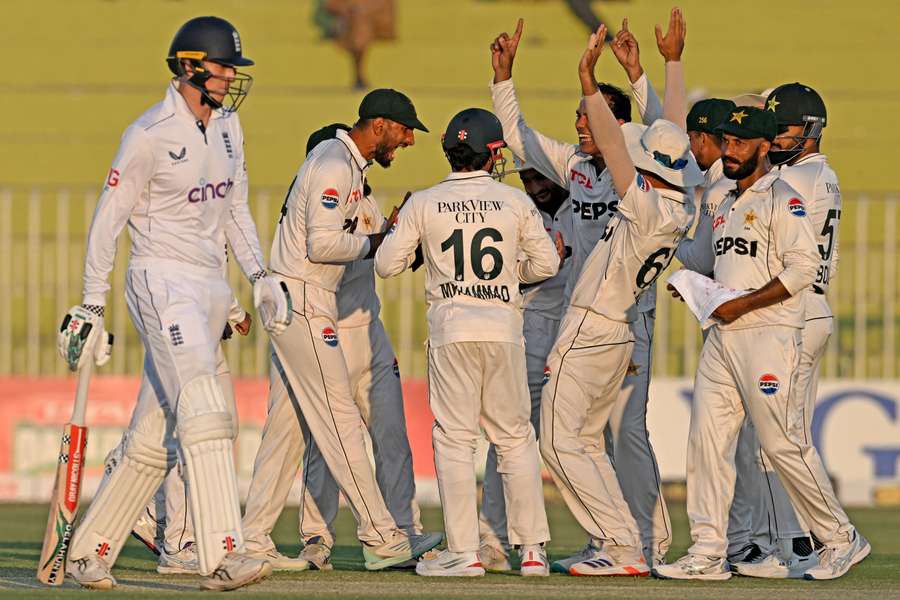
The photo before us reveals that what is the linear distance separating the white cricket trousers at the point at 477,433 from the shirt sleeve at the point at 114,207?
170 centimetres

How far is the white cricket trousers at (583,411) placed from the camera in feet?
26.2

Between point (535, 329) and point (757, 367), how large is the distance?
162cm

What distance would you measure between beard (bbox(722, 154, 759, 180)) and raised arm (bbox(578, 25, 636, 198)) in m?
0.47

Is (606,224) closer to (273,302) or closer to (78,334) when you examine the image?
(273,302)

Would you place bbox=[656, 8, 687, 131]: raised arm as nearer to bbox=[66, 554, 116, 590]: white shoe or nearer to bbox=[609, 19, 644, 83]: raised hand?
bbox=[609, 19, 644, 83]: raised hand

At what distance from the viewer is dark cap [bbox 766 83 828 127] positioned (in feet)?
27.6

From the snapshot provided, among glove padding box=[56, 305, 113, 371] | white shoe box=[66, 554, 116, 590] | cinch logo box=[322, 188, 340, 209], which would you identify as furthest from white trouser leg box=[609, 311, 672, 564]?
glove padding box=[56, 305, 113, 371]

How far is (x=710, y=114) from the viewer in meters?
8.15

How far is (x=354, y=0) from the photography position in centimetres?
2081

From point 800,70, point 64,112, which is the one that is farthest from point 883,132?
point 64,112

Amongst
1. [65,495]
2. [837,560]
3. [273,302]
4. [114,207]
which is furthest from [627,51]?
[65,495]

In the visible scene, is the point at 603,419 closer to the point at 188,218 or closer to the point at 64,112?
the point at 188,218

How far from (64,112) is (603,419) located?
45.0 feet

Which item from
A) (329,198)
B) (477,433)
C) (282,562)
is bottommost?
(282,562)
